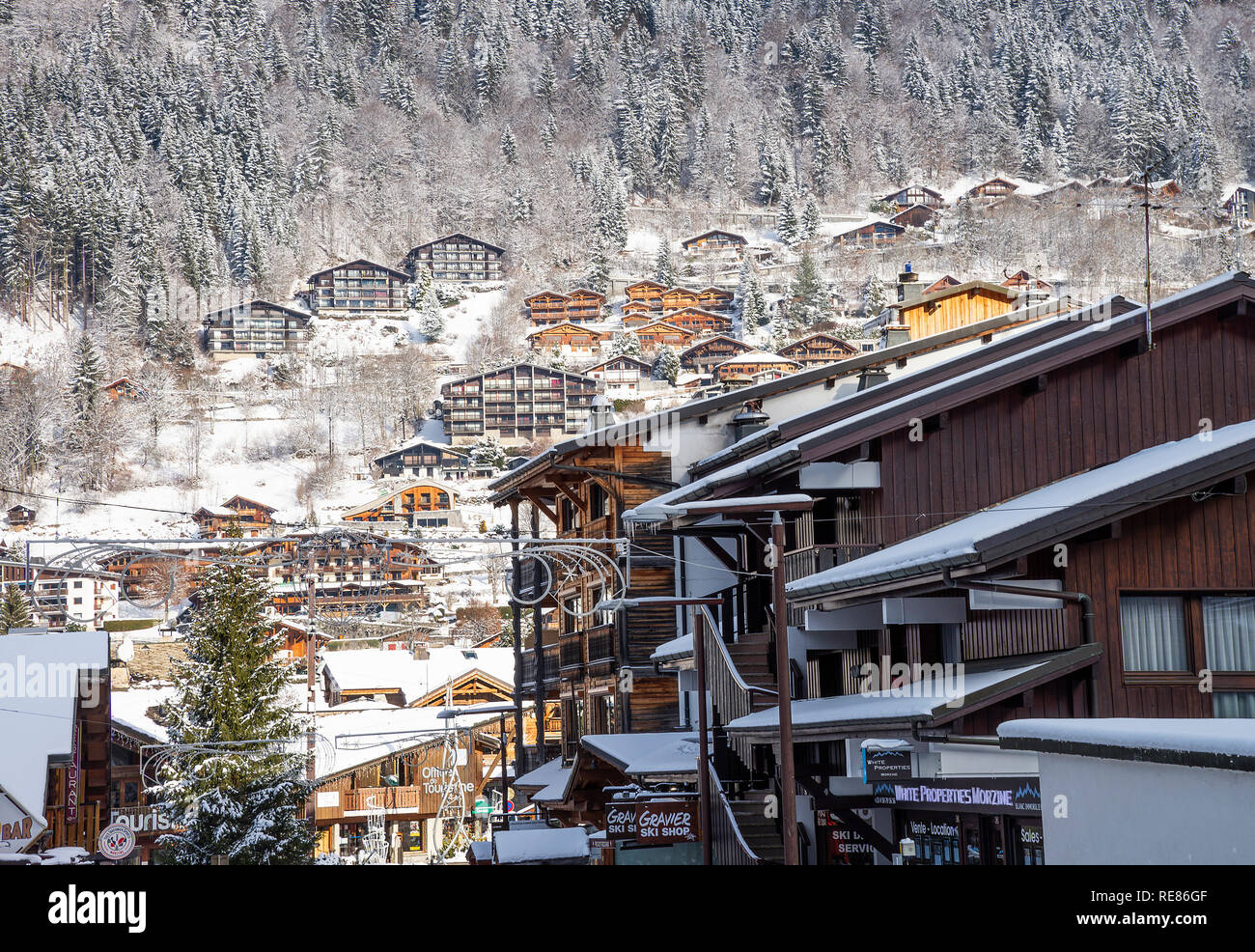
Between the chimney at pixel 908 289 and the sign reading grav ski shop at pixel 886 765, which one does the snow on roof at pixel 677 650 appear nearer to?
the sign reading grav ski shop at pixel 886 765

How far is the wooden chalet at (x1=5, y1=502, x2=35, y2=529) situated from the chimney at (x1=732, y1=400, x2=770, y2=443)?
17625 centimetres

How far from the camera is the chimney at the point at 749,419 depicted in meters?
27.7

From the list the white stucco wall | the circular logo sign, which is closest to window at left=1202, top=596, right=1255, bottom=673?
the white stucco wall

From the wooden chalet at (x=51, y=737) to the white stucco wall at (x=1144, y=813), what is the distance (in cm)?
3553

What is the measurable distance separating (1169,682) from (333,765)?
140ft

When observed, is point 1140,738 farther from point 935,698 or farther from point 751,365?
point 751,365

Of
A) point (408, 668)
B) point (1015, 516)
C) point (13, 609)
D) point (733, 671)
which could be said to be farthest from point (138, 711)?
point (1015, 516)

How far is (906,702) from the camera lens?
16.1m

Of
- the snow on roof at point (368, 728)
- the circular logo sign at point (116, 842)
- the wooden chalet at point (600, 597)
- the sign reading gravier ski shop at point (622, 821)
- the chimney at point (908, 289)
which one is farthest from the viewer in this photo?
the snow on roof at point (368, 728)

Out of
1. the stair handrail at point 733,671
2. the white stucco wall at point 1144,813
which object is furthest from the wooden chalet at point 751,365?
the white stucco wall at point 1144,813

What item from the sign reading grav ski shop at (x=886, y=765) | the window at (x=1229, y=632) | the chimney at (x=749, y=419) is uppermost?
the chimney at (x=749, y=419)

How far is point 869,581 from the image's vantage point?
1652 centimetres

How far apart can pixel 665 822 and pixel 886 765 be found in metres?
4.64

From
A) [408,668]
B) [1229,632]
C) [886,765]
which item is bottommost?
[886,765]
